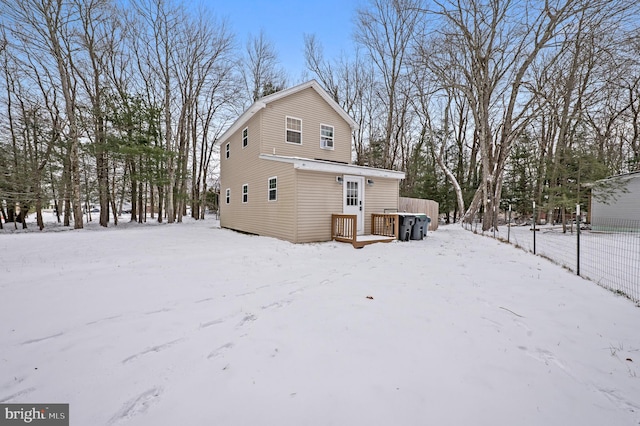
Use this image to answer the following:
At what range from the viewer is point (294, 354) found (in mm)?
2270

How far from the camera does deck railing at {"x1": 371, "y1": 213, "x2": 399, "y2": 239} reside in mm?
9086

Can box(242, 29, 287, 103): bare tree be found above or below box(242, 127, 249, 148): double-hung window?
above

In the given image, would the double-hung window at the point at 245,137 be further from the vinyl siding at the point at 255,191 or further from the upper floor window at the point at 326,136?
the upper floor window at the point at 326,136

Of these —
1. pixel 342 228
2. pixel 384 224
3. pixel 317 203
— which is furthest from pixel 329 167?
pixel 384 224

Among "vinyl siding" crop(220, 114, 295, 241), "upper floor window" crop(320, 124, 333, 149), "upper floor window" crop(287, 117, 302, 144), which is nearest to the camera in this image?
"vinyl siding" crop(220, 114, 295, 241)

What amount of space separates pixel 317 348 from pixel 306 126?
1034 cm

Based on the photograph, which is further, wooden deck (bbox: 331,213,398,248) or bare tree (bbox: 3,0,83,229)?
bare tree (bbox: 3,0,83,229)

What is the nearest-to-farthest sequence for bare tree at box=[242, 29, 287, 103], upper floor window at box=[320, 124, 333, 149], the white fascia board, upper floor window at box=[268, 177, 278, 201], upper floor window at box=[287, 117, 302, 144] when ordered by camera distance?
1. the white fascia board
2. upper floor window at box=[268, 177, 278, 201]
3. upper floor window at box=[287, 117, 302, 144]
4. upper floor window at box=[320, 124, 333, 149]
5. bare tree at box=[242, 29, 287, 103]

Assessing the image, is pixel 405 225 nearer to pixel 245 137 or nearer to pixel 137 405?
pixel 245 137

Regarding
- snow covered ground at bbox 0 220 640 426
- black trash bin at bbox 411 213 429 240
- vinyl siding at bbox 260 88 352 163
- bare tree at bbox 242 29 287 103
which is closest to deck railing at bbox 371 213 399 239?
black trash bin at bbox 411 213 429 240

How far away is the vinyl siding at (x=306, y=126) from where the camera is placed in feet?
34.4

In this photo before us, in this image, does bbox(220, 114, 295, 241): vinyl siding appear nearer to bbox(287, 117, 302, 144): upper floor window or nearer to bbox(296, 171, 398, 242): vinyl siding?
bbox(296, 171, 398, 242): vinyl siding

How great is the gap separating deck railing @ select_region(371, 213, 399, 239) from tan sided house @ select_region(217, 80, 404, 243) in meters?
0.22

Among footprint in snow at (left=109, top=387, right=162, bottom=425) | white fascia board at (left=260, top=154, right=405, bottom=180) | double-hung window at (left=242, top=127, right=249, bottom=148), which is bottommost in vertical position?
footprint in snow at (left=109, top=387, right=162, bottom=425)
